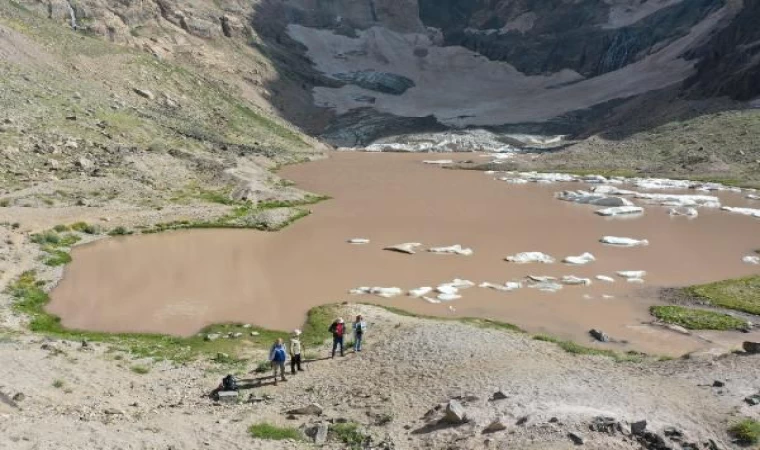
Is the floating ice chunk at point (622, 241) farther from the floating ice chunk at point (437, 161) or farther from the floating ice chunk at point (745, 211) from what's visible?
the floating ice chunk at point (437, 161)

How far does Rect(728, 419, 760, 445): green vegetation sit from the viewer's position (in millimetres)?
14383

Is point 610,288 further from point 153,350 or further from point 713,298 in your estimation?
point 153,350

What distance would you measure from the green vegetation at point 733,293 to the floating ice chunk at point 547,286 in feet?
20.6

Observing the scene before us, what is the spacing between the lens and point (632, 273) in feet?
114

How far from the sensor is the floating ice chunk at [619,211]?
180 feet

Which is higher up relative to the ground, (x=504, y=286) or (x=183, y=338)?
(x=504, y=286)

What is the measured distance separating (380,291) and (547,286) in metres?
8.79

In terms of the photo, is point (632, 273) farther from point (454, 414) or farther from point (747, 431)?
point (454, 414)

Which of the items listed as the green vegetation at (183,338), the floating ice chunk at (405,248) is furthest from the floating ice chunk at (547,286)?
the green vegetation at (183,338)

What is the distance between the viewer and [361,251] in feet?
132

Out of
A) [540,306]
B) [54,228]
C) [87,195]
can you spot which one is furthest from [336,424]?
[87,195]

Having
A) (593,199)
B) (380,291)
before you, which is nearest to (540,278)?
(380,291)

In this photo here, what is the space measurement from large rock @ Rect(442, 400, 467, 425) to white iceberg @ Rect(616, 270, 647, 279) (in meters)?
21.8

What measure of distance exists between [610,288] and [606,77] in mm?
154830
